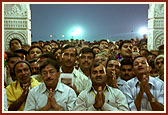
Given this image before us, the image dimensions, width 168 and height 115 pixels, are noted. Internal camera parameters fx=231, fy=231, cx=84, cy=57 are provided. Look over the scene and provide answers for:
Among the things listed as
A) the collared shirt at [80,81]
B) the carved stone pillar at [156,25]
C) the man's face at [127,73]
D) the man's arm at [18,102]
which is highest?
the carved stone pillar at [156,25]

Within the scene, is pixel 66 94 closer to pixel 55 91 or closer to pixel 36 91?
pixel 55 91

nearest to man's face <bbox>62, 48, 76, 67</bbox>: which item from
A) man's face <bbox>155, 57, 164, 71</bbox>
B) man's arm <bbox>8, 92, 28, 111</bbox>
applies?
man's arm <bbox>8, 92, 28, 111</bbox>

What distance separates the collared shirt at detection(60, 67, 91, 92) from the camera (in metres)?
3.80

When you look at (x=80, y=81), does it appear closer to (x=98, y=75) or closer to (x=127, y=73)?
(x=127, y=73)

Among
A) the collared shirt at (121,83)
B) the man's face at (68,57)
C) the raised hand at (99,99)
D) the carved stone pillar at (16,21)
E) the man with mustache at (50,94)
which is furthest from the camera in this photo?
the carved stone pillar at (16,21)

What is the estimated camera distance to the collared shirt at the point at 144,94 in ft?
10.4

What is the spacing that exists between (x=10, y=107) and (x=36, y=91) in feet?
1.57

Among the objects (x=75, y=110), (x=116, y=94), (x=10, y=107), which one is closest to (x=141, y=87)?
(x=116, y=94)

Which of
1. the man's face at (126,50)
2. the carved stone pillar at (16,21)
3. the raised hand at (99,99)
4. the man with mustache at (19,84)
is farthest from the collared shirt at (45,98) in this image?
the carved stone pillar at (16,21)

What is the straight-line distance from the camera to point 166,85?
3.21 m

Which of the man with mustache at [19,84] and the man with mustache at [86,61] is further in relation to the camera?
the man with mustache at [86,61]

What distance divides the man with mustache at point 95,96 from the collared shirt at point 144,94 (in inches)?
8.9

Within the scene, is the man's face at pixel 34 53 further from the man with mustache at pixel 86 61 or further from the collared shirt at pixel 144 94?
the collared shirt at pixel 144 94

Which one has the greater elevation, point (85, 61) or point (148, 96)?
point (85, 61)
